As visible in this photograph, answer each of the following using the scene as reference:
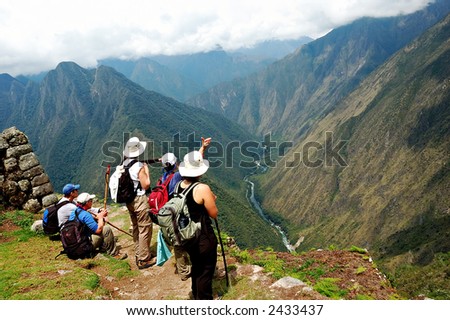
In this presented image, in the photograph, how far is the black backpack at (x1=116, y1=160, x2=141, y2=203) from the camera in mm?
12492

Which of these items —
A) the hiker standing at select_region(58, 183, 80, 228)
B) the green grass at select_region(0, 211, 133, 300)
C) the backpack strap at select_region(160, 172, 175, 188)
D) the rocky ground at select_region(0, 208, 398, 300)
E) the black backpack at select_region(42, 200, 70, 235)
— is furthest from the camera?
the black backpack at select_region(42, 200, 70, 235)

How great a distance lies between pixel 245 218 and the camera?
18150cm

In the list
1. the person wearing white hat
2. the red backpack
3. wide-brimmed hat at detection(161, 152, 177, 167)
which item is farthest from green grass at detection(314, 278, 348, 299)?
wide-brimmed hat at detection(161, 152, 177, 167)

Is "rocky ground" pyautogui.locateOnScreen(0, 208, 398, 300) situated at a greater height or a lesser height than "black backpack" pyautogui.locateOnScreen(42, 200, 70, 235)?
lesser

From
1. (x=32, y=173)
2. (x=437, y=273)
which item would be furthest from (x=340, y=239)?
(x=32, y=173)

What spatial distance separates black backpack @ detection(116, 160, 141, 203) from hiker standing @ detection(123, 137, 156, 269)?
12 cm

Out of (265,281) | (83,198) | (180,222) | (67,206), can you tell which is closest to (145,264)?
(83,198)

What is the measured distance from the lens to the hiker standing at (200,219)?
841 centimetres

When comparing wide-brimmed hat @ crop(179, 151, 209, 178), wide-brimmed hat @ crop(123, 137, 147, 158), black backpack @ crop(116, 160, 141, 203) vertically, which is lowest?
black backpack @ crop(116, 160, 141, 203)

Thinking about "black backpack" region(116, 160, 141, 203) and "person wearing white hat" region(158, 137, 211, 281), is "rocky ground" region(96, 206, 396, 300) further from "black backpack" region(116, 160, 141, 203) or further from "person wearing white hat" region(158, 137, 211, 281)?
"black backpack" region(116, 160, 141, 203)

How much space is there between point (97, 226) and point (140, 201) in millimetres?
2110

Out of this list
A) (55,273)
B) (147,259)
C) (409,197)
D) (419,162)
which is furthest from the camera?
(419,162)

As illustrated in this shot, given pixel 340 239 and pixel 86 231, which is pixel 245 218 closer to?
pixel 340 239
